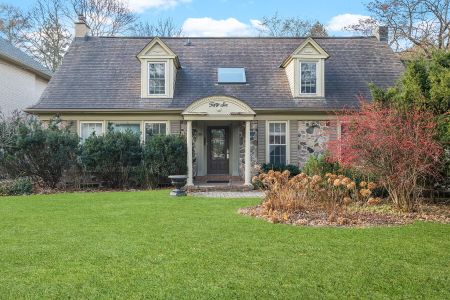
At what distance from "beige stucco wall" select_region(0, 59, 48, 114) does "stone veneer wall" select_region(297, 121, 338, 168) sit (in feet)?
46.7

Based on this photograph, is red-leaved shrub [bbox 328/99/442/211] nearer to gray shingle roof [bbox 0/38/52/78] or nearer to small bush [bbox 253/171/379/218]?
small bush [bbox 253/171/379/218]

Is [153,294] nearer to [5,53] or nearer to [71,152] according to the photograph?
[71,152]

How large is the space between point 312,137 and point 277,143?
1.38 m

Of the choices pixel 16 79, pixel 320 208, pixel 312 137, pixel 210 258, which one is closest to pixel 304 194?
pixel 320 208

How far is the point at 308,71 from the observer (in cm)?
1644

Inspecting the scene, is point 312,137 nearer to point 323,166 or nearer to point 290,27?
point 323,166

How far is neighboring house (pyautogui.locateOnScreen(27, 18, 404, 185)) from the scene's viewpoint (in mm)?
15789

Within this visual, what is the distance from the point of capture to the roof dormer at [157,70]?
16203mm

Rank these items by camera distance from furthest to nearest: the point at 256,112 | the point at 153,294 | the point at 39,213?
the point at 256,112
the point at 39,213
the point at 153,294

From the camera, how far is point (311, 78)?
1644 cm

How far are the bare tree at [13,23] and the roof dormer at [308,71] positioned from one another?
2175 centimetres

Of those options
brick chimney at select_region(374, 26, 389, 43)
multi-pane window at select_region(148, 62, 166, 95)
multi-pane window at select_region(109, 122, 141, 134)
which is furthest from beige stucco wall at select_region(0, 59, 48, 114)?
brick chimney at select_region(374, 26, 389, 43)

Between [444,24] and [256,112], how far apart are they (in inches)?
521

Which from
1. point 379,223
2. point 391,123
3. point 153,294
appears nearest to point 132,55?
point 391,123
